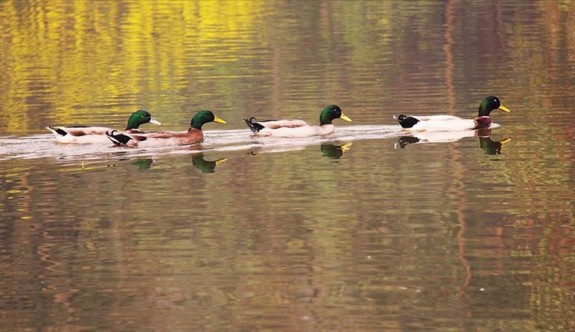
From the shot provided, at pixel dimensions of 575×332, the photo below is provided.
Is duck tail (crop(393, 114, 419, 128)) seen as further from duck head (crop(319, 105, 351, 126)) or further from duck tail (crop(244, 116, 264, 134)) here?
duck tail (crop(244, 116, 264, 134))

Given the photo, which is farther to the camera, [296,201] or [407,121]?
[407,121]

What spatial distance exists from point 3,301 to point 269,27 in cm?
3943

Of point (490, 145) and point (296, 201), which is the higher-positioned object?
point (490, 145)

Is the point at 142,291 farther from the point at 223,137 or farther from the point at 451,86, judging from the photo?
the point at 451,86

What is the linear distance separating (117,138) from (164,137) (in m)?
A: 0.90

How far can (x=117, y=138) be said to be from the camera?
26.3 m

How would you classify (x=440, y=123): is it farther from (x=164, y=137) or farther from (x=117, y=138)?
(x=117, y=138)

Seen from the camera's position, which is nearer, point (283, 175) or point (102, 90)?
point (283, 175)

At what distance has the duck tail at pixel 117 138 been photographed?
26.3 meters

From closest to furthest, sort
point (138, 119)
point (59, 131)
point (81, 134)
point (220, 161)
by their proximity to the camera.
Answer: point (220, 161) < point (81, 134) < point (59, 131) < point (138, 119)

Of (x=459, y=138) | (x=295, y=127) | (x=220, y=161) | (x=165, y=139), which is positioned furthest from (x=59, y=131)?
(x=459, y=138)

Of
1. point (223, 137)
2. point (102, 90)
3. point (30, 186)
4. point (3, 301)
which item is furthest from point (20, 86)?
point (3, 301)

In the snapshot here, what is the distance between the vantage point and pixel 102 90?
118 ft

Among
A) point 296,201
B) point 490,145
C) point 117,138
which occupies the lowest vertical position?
point 296,201
